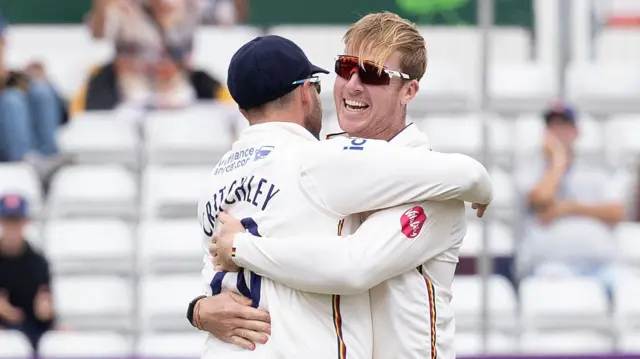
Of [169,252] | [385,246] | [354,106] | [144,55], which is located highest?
[144,55]

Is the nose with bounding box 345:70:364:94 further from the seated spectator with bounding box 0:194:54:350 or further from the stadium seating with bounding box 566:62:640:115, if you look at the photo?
the stadium seating with bounding box 566:62:640:115

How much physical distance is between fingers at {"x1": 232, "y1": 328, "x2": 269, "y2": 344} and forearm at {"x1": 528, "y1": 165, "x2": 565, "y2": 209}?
13.5ft

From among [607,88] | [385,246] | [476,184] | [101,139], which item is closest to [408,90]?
→ [476,184]

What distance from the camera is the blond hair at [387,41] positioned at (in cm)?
330

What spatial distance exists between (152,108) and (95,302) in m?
1.36

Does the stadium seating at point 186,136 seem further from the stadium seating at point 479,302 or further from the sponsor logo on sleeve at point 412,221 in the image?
the sponsor logo on sleeve at point 412,221

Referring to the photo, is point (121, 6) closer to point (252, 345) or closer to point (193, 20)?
point (193, 20)

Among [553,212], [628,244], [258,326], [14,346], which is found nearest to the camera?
[258,326]

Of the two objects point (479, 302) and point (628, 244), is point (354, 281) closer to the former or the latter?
point (479, 302)

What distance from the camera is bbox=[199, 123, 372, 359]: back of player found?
3156mm

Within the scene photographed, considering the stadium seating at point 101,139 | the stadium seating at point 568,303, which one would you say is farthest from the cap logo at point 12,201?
the stadium seating at point 568,303

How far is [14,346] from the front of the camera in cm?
656

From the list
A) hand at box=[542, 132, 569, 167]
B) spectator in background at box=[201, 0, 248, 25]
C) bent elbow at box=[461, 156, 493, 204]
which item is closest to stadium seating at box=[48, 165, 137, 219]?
spectator in background at box=[201, 0, 248, 25]

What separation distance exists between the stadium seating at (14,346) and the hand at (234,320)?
343 centimetres
